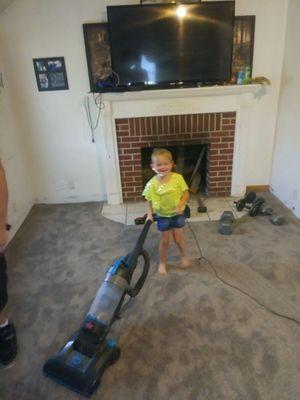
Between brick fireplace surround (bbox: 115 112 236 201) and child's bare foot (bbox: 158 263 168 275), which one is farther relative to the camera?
brick fireplace surround (bbox: 115 112 236 201)

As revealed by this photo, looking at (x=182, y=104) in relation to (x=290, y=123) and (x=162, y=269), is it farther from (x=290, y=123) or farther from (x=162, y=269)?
(x=162, y=269)

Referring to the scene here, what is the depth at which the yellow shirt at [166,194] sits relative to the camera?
202 cm

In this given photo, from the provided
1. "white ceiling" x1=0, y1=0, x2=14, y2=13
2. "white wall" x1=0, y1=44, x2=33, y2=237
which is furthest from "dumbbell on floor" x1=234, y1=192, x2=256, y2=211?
"white ceiling" x1=0, y1=0, x2=14, y2=13

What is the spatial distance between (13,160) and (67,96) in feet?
2.76

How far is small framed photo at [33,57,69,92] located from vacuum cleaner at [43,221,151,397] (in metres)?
2.20

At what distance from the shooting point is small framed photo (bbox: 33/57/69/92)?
9.46 feet

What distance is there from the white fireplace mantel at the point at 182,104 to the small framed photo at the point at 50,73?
18.6 inches

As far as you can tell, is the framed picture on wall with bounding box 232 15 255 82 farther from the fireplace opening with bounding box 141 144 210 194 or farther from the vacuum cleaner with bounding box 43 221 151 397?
the vacuum cleaner with bounding box 43 221 151 397

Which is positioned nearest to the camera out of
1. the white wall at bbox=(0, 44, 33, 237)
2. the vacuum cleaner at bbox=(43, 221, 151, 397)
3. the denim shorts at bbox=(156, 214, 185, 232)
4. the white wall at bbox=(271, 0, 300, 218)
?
the vacuum cleaner at bbox=(43, 221, 151, 397)

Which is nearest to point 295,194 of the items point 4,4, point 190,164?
point 190,164

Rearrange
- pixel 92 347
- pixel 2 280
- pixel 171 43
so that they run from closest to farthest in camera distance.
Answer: pixel 92 347 → pixel 2 280 → pixel 171 43

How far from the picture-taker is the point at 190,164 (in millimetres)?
3543

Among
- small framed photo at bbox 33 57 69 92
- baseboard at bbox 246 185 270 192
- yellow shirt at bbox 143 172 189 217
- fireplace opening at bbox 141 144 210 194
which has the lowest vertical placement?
baseboard at bbox 246 185 270 192

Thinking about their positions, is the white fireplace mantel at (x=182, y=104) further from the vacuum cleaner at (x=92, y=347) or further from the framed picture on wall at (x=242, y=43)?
the vacuum cleaner at (x=92, y=347)
